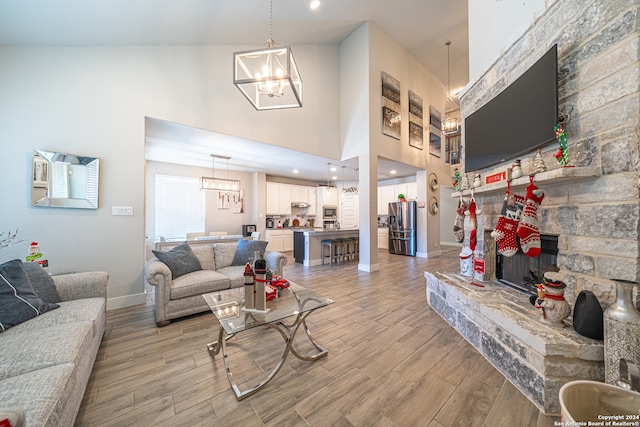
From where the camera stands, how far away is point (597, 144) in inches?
58.9

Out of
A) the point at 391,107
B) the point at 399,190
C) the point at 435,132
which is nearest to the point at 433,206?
the point at 399,190

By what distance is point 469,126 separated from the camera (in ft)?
9.23

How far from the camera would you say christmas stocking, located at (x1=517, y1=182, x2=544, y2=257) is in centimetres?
174

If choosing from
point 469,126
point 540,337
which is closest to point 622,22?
point 469,126

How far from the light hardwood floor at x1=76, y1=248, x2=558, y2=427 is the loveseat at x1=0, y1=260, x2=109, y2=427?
32cm

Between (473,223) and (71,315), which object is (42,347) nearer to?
(71,315)

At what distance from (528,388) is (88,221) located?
15.0 feet

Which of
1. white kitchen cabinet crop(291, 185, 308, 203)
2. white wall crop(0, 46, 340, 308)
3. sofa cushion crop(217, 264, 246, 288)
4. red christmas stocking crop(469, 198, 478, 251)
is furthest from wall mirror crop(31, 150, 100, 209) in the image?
white kitchen cabinet crop(291, 185, 308, 203)

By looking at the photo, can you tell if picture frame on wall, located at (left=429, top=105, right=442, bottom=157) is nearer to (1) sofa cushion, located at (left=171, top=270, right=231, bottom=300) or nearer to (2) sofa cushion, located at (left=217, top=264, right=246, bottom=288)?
(2) sofa cushion, located at (left=217, top=264, right=246, bottom=288)

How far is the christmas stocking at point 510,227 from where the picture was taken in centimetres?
191

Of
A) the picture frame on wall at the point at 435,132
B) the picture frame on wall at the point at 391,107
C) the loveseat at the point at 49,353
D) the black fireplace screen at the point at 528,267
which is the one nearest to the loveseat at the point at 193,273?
the loveseat at the point at 49,353

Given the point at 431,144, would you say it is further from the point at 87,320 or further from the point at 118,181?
the point at 87,320

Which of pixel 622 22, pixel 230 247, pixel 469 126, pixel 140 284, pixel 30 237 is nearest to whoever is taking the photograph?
pixel 622 22

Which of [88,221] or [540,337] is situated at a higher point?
[88,221]
